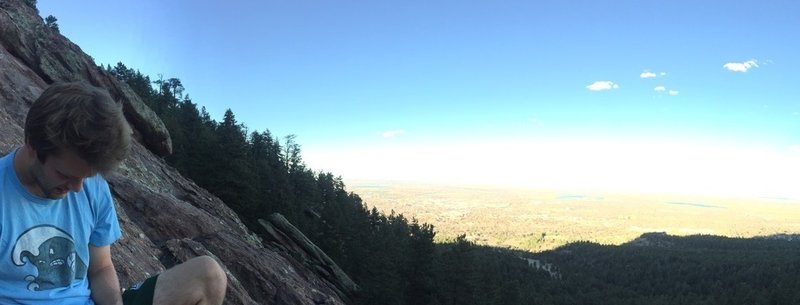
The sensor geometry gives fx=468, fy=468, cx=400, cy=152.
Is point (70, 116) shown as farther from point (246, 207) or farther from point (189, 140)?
point (189, 140)

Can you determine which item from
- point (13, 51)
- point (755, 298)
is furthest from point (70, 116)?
point (755, 298)

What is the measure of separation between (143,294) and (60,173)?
1.11m

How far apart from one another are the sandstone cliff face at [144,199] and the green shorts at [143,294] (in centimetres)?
152

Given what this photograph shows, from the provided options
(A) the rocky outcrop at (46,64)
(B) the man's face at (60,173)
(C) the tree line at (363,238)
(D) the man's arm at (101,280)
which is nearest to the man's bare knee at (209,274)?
(D) the man's arm at (101,280)

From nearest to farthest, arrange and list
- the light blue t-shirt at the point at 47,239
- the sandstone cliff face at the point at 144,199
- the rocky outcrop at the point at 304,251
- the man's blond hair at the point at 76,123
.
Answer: the man's blond hair at the point at 76,123 → the light blue t-shirt at the point at 47,239 → the sandstone cliff face at the point at 144,199 → the rocky outcrop at the point at 304,251

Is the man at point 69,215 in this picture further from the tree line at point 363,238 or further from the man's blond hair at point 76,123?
the tree line at point 363,238

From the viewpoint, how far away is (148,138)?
23.5 m

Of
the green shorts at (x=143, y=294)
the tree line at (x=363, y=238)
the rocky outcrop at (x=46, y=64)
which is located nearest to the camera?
the green shorts at (x=143, y=294)

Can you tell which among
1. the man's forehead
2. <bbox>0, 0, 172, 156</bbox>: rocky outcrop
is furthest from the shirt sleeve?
<bbox>0, 0, 172, 156</bbox>: rocky outcrop

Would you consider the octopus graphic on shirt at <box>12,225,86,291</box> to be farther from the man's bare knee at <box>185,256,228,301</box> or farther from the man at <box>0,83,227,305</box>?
the man's bare knee at <box>185,256,228,301</box>

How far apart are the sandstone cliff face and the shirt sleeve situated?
100cm

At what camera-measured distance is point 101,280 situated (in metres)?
3.20

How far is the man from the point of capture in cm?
237

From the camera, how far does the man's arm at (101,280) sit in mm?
3170
